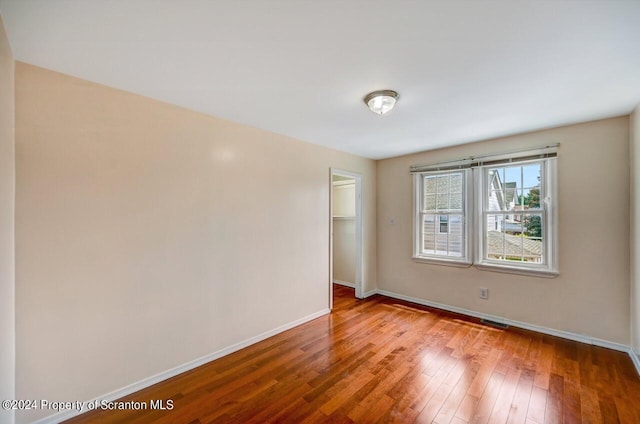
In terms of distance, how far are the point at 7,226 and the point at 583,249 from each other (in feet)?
15.3

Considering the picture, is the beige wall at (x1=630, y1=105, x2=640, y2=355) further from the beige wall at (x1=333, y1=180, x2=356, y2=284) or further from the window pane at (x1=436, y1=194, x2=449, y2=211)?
the beige wall at (x1=333, y1=180, x2=356, y2=284)

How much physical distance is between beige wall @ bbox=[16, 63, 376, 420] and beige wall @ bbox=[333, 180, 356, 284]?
2206 millimetres

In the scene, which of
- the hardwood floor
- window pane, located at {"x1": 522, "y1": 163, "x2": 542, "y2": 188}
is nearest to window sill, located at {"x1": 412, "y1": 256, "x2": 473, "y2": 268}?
the hardwood floor

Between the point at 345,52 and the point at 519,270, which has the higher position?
the point at 345,52

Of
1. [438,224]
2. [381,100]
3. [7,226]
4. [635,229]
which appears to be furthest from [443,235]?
[7,226]

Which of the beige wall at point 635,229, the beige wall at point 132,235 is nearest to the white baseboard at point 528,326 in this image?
the beige wall at point 635,229

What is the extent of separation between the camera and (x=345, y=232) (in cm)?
536

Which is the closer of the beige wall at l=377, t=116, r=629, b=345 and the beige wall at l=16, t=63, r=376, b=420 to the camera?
the beige wall at l=16, t=63, r=376, b=420

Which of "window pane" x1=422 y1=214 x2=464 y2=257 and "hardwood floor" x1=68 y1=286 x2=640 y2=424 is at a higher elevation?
"window pane" x1=422 y1=214 x2=464 y2=257

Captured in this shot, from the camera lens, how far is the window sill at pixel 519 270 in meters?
3.00

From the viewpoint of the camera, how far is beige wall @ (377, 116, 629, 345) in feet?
8.69

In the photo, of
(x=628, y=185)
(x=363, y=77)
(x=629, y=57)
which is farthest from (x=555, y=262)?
(x=363, y=77)

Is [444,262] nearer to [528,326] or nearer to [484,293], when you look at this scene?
[484,293]

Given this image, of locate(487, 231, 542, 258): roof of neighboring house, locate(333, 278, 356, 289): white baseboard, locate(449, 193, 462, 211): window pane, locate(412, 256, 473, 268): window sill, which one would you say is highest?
locate(449, 193, 462, 211): window pane
